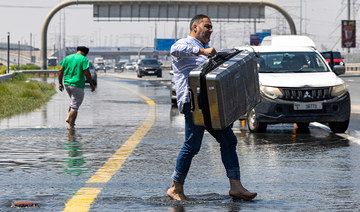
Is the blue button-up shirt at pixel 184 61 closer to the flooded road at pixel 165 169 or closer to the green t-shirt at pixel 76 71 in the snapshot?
the flooded road at pixel 165 169

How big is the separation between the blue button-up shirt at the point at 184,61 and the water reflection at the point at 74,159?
7.21 feet

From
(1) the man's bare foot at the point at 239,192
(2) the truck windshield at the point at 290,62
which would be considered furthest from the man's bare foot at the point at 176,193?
(2) the truck windshield at the point at 290,62

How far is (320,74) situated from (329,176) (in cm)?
652

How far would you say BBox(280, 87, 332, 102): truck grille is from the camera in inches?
585

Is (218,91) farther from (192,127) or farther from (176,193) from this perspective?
(176,193)

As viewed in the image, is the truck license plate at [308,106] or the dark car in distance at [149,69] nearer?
the truck license plate at [308,106]

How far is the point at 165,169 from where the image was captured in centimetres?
1009

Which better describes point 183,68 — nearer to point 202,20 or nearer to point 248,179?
point 202,20

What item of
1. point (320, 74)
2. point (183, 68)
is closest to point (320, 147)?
point (320, 74)

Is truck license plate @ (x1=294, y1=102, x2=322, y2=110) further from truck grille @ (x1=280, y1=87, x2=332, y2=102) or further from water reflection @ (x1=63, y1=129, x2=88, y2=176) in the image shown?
water reflection @ (x1=63, y1=129, x2=88, y2=176)

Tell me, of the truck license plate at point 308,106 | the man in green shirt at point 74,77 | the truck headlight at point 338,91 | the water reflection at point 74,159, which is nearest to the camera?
the water reflection at point 74,159

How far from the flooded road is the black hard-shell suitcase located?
29.5 inches

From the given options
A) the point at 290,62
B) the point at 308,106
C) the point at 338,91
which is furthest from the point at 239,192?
the point at 290,62

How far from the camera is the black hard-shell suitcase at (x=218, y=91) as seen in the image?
7473 mm
